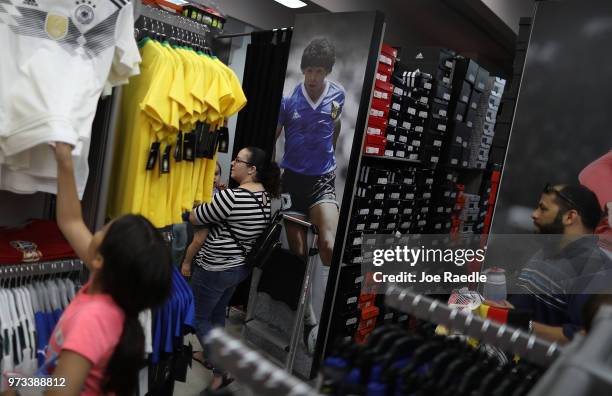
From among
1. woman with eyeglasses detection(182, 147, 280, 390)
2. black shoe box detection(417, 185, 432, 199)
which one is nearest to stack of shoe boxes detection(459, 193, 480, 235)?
black shoe box detection(417, 185, 432, 199)

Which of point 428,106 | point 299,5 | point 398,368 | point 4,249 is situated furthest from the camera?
point 299,5

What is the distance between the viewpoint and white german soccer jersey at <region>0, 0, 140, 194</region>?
1573 mm

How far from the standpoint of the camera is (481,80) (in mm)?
4844

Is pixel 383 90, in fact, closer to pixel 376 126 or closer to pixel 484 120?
pixel 376 126

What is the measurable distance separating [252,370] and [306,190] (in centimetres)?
296

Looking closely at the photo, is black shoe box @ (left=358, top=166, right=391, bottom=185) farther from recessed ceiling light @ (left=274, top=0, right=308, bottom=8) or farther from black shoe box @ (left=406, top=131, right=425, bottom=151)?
recessed ceiling light @ (left=274, top=0, right=308, bottom=8)

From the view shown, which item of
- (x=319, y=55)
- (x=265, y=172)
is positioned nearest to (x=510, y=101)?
(x=319, y=55)

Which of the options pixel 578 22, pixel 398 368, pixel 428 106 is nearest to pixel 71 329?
pixel 398 368

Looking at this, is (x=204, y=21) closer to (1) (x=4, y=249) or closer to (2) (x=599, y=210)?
(1) (x=4, y=249)

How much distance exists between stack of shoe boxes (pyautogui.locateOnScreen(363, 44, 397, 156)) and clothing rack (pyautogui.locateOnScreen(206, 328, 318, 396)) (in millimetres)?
2899

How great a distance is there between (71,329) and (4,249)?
639 mm

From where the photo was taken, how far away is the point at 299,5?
17.7 feet

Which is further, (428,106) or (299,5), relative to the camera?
(299,5)

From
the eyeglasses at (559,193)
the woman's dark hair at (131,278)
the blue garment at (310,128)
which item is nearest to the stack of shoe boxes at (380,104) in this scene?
the blue garment at (310,128)
